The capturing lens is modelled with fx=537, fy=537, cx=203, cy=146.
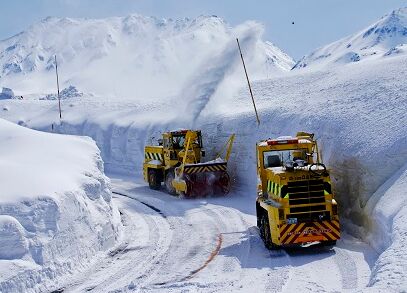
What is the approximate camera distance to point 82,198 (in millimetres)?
14641

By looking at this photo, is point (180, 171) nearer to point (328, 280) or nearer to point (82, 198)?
point (82, 198)

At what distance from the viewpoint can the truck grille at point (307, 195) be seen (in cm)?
1338

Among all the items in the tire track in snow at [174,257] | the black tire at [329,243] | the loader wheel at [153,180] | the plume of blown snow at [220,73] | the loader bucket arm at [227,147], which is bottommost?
the tire track in snow at [174,257]

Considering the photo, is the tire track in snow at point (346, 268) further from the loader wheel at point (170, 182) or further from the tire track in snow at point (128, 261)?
the loader wheel at point (170, 182)

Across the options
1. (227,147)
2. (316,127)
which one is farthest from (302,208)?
(227,147)

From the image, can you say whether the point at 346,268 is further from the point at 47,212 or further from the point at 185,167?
the point at 185,167

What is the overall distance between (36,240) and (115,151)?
90.7ft

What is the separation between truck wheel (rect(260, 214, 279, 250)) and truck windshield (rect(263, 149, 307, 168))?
1498 mm

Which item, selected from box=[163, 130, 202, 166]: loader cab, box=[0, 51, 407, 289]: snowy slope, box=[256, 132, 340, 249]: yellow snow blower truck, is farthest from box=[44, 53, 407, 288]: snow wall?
box=[163, 130, 202, 166]: loader cab

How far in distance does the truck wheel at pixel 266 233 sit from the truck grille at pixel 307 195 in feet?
3.69

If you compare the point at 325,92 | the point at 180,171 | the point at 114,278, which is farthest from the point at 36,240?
the point at 325,92

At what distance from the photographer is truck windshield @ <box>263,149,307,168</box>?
15203 mm

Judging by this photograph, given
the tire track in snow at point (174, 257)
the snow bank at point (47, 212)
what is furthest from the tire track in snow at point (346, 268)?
the snow bank at point (47, 212)

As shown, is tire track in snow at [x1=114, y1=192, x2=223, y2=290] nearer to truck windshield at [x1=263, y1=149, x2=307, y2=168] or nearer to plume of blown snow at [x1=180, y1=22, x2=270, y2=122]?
truck windshield at [x1=263, y1=149, x2=307, y2=168]
